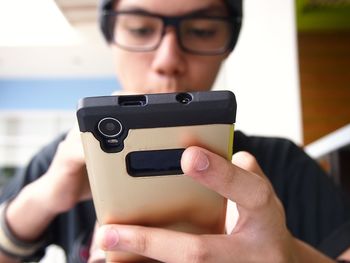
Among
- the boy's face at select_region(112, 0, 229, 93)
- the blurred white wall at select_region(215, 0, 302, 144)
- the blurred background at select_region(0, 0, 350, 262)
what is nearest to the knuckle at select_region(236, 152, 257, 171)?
the boy's face at select_region(112, 0, 229, 93)

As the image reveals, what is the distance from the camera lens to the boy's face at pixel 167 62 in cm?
50

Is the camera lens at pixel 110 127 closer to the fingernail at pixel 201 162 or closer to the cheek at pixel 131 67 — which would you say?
the fingernail at pixel 201 162

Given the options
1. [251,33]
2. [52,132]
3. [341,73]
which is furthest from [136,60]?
[52,132]

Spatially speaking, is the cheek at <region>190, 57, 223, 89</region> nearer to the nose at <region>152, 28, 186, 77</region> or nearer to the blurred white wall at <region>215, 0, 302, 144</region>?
the nose at <region>152, 28, 186, 77</region>

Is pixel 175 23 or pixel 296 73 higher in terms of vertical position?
pixel 175 23

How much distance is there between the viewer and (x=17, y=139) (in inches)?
181

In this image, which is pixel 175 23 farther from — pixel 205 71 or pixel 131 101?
pixel 131 101

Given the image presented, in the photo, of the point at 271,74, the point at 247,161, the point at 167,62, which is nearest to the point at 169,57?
the point at 167,62

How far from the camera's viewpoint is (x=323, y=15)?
1.47 metres

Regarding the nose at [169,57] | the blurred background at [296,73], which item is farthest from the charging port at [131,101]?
the blurred background at [296,73]

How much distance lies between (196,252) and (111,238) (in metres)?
0.06

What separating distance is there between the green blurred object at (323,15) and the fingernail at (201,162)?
137 centimetres

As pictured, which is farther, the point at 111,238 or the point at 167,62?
→ the point at 167,62

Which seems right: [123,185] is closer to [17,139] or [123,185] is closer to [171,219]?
[171,219]
